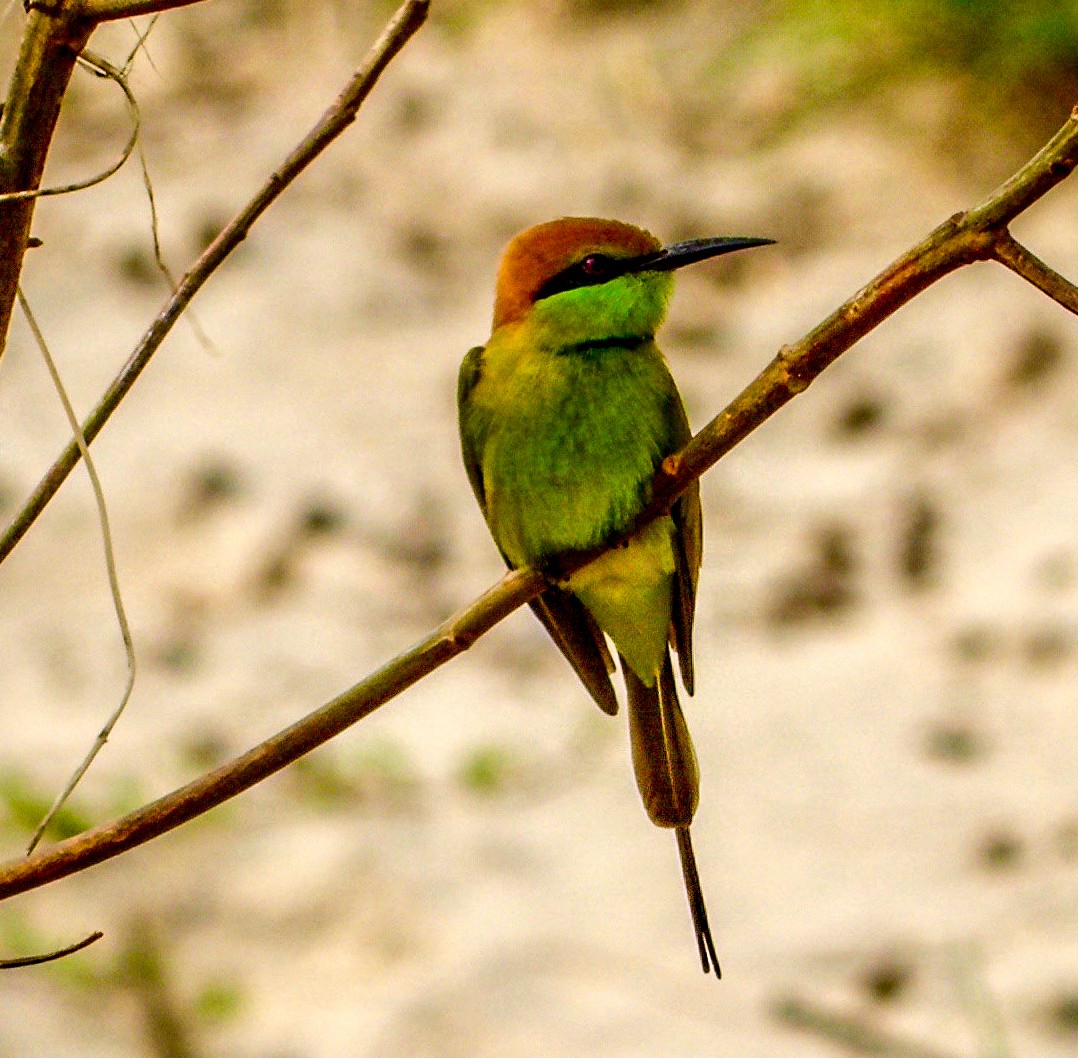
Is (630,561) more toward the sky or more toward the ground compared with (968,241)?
more toward the sky

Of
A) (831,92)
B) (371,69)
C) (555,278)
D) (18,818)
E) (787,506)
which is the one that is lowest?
(371,69)

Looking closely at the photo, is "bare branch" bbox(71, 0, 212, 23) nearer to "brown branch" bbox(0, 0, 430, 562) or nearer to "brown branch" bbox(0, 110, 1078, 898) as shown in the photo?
"brown branch" bbox(0, 0, 430, 562)

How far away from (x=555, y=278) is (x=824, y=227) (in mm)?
3033

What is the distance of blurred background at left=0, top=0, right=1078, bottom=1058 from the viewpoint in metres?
3.17

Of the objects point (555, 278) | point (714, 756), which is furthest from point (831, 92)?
point (555, 278)

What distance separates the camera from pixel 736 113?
507cm

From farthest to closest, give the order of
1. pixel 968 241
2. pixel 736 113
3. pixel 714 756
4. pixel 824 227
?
pixel 736 113, pixel 824 227, pixel 714 756, pixel 968 241

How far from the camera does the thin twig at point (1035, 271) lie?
1.00 metres

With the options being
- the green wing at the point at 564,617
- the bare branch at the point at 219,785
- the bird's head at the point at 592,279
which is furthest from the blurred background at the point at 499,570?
the bare branch at the point at 219,785

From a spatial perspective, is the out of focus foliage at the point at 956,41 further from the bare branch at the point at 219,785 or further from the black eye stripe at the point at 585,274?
the bare branch at the point at 219,785

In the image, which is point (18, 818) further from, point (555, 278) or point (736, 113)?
point (736, 113)

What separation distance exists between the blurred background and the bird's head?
1.10m

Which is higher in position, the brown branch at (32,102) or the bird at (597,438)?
the bird at (597,438)

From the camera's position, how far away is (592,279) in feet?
6.05
